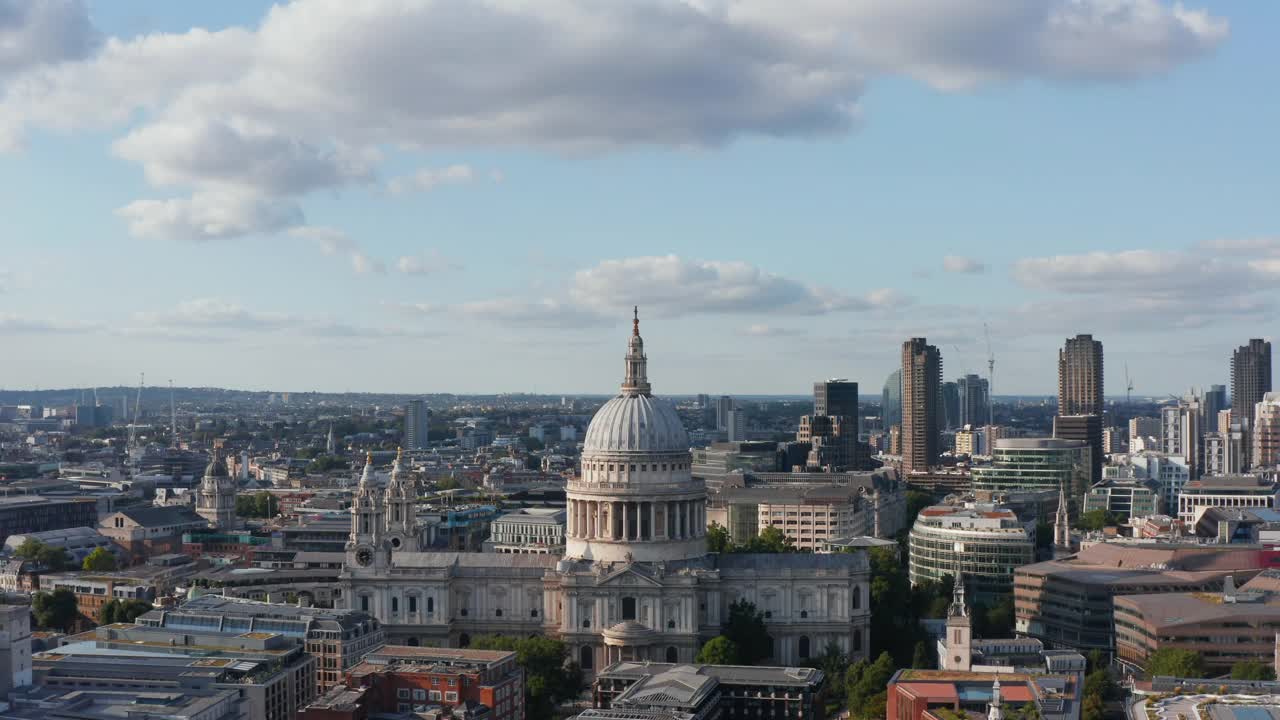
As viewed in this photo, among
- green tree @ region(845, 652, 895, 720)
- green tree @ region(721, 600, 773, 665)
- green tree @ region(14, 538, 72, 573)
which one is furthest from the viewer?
green tree @ region(14, 538, 72, 573)

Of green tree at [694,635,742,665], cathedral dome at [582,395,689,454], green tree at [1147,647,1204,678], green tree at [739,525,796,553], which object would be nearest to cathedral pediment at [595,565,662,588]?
green tree at [694,635,742,665]

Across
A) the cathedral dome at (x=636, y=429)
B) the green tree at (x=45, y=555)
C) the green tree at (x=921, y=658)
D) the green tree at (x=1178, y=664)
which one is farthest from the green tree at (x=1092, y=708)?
the green tree at (x=45, y=555)

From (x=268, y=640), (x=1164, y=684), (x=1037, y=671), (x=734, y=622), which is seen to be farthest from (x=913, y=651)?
(x=268, y=640)

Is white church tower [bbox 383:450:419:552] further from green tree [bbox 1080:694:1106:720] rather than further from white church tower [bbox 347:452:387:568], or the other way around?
green tree [bbox 1080:694:1106:720]

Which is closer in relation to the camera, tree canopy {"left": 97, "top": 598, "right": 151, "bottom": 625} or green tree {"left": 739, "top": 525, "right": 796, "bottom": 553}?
tree canopy {"left": 97, "top": 598, "right": 151, "bottom": 625}

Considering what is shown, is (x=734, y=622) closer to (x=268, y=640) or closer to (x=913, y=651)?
(x=913, y=651)

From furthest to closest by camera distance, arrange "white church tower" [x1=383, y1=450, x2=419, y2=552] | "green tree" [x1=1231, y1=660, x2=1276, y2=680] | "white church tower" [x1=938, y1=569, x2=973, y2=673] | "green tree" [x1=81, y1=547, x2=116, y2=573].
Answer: "green tree" [x1=81, y1=547, x2=116, y2=573] → "white church tower" [x1=383, y1=450, x2=419, y2=552] → "green tree" [x1=1231, y1=660, x2=1276, y2=680] → "white church tower" [x1=938, y1=569, x2=973, y2=673]

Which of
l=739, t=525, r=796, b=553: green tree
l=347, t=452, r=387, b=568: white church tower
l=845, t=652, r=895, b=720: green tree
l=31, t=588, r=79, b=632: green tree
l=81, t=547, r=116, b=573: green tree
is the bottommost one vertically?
l=845, t=652, r=895, b=720: green tree

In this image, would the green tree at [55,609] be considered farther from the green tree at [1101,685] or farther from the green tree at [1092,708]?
the green tree at [1092,708]
